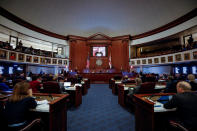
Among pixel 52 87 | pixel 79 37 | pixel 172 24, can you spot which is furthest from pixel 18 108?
pixel 172 24

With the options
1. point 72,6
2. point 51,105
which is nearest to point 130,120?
point 51,105

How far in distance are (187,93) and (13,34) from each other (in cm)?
1233

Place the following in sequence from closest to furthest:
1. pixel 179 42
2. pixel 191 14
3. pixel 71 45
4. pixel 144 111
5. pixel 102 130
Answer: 1. pixel 144 111
2. pixel 102 130
3. pixel 191 14
4. pixel 179 42
5. pixel 71 45

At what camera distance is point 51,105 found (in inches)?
59.2

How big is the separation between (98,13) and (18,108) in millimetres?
9348

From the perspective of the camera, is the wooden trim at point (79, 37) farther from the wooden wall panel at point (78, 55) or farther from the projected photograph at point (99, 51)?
the projected photograph at point (99, 51)

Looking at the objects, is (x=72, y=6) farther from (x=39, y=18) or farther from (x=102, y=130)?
(x=102, y=130)

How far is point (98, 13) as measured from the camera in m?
8.58

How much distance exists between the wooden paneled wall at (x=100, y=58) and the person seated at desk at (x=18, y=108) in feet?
35.1

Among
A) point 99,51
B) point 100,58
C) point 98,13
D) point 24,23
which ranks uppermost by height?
point 98,13

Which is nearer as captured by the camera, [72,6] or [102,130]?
[102,130]

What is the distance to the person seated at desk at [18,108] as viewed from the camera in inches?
51.6

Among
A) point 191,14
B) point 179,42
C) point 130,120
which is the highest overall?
point 191,14

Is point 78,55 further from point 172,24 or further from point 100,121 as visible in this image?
point 172,24
